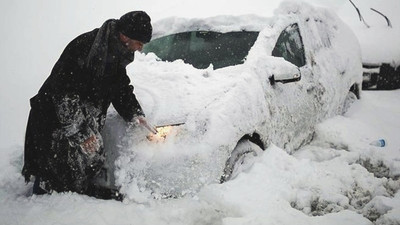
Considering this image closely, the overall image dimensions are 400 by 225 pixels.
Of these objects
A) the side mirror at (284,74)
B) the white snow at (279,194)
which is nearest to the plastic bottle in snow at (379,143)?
the white snow at (279,194)

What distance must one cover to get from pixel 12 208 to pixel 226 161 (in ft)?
5.19

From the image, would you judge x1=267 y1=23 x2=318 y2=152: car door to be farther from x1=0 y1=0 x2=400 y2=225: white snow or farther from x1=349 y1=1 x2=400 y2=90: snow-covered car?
x1=349 y1=1 x2=400 y2=90: snow-covered car

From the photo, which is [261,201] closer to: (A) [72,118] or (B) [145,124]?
(B) [145,124]

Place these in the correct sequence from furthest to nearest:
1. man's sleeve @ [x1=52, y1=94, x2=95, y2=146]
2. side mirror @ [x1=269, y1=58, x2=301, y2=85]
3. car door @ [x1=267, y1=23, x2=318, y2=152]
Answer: car door @ [x1=267, y1=23, x2=318, y2=152]
side mirror @ [x1=269, y1=58, x2=301, y2=85]
man's sleeve @ [x1=52, y1=94, x2=95, y2=146]

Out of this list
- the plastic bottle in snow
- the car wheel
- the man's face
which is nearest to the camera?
the man's face

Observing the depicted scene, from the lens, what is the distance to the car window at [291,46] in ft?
13.2

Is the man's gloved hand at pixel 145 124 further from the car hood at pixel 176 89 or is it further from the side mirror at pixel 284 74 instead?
the side mirror at pixel 284 74

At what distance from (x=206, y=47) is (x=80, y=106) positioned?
75.5 inches

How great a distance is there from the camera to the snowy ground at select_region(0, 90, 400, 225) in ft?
7.48

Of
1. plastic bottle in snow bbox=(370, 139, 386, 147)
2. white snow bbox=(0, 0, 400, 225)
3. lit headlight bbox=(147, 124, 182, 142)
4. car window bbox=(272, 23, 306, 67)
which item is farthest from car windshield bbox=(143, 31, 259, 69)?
plastic bottle in snow bbox=(370, 139, 386, 147)

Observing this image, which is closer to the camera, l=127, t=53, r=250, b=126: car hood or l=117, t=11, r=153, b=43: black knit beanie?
l=117, t=11, r=153, b=43: black knit beanie

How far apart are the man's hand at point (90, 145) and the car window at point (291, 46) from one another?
2.25m

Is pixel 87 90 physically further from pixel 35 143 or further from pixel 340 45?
pixel 340 45

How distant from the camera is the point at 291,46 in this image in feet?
14.1
